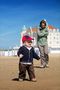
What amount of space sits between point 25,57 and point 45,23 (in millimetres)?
4363

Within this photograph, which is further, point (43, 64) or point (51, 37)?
point (51, 37)

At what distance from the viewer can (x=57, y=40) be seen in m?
166

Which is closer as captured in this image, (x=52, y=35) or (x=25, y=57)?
(x=25, y=57)

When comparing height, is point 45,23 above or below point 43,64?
above

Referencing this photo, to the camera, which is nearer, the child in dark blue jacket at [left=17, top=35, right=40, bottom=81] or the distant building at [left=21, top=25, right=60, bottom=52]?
the child in dark blue jacket at [left=17, top=35, right=40, bottom=81]

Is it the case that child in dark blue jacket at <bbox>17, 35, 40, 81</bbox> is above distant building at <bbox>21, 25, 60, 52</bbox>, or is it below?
below

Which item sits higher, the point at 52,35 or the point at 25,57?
the point at 52,35

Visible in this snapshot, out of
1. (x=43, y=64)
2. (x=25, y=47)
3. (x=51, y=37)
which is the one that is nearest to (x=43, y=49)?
(x=43, y=64)

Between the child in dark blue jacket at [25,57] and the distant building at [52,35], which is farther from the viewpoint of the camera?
the distant building at [52,35]

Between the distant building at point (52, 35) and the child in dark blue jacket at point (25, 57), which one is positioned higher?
the distant building at point (52, 35)

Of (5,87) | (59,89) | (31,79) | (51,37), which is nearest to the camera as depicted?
(59,89)

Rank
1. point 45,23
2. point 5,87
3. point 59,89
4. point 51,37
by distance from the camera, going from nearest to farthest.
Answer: point 59,89 < point 5,87 < point 45,23 < point 51,37

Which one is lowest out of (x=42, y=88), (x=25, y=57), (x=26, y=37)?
(x=42, y=88)

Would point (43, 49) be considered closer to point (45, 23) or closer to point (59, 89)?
point (45, 23)
